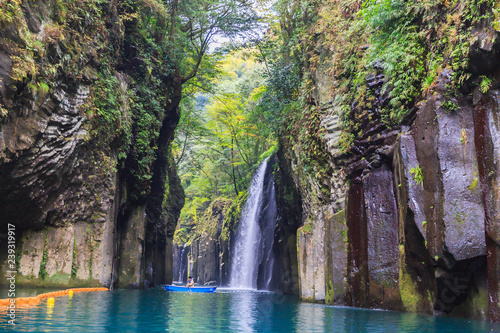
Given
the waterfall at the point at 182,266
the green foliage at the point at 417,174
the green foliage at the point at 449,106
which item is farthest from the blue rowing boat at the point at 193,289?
the waterfall at the point at 182,266

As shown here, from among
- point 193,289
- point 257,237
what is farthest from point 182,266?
point 193,289

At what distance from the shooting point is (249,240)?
27422 millimetres

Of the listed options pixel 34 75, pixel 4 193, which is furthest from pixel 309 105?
pixel 4 193

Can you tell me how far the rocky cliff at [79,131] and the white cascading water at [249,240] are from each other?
9.16 metres

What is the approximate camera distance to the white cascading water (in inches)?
1038

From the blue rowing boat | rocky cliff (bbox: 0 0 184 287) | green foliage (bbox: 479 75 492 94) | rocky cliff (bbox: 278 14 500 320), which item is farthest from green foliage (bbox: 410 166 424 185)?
the blue rowing boat

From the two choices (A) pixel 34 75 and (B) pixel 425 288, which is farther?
(A) pixel 34 75

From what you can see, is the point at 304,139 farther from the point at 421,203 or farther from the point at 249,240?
the point at 249,240

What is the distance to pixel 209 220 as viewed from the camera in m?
37.1

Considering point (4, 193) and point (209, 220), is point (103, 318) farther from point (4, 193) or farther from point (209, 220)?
point (209, 220)

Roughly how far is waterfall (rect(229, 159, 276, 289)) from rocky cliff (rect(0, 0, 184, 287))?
344 inches

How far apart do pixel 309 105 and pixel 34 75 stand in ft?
31.2

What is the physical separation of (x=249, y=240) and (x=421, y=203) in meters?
20.1

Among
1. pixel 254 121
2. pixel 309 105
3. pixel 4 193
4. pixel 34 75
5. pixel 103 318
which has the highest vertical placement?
pixel 254 121
